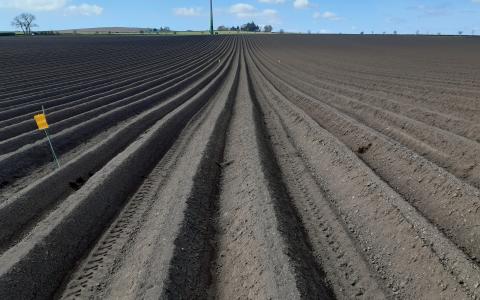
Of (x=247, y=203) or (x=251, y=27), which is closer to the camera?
(x=247, y=203)

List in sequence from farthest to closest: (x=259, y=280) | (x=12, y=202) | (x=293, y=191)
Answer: (x=293, y=191) → (x=12, y=202) → (x=259, y=280)

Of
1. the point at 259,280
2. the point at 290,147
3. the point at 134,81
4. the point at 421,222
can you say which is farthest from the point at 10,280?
the point at 134,81

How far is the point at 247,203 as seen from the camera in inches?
221

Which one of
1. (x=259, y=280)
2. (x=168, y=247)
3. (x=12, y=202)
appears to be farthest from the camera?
(x=12, y=202)

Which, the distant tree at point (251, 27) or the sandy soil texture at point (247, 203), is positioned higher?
the sandy soil texture at point (247, 203)

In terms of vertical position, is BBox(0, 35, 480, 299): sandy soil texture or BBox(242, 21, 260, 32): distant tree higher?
BBox(0, 35, 480, 299): sandy soil texture

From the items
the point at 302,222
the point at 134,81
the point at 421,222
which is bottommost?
the point at 134,81

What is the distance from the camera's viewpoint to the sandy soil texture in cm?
403

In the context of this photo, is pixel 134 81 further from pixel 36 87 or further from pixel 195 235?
pixel 195 235

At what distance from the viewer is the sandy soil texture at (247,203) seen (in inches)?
159

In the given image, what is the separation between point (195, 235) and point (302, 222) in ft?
4.40

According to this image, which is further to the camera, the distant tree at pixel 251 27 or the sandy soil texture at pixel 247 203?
the distant tree at pixel 251 27

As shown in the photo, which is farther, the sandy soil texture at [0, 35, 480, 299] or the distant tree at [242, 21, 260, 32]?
the distant tree at [242, 21, 260, 32]

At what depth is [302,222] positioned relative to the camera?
5203mm
